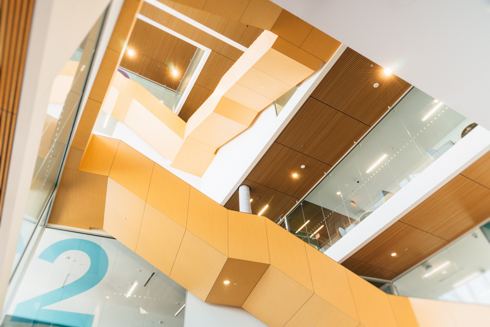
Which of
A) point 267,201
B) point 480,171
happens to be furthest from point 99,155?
point 480,171

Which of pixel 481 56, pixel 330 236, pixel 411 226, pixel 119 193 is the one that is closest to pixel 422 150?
pixel 411 226

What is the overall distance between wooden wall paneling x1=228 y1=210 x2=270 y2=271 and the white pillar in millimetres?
2825

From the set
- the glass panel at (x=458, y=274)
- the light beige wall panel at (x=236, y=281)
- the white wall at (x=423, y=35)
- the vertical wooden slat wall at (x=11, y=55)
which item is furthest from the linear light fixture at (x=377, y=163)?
the vertical wooden slat wall at (x=11, y=55)

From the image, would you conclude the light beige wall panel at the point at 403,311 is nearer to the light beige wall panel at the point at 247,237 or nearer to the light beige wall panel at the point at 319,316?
the light beige wall panel at the point at 319,316

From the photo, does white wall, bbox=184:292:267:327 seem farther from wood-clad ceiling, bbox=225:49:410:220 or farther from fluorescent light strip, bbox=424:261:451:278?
fluorescent light strip, bbox=424:261:451:278

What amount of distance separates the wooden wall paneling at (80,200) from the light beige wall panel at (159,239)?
95 centimetres

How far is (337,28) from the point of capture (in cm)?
332

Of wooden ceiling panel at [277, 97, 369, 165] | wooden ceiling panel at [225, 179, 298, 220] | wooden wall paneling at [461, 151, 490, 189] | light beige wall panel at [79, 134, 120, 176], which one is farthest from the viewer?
wooden ceiling panel at [225, 179, 298, 220]

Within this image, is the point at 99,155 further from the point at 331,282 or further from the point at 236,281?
the point at 331,282

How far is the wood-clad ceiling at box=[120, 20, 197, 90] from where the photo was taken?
1227 cm

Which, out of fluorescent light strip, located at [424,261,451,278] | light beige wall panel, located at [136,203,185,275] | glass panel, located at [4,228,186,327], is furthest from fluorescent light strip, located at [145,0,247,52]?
fluorescent light strip, located at [424,261,451,278]

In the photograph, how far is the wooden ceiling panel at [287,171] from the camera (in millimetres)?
9570

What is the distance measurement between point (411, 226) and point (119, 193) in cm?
698

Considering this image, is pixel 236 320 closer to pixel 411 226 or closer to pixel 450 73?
pixel 411 226
